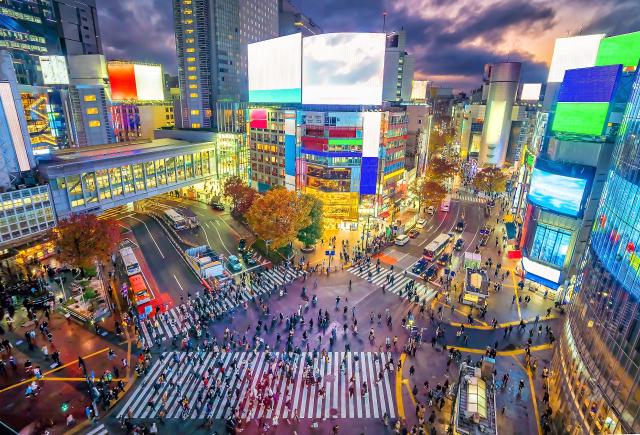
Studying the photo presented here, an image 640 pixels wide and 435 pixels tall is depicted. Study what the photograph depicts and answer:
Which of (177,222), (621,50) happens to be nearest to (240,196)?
(177,222)

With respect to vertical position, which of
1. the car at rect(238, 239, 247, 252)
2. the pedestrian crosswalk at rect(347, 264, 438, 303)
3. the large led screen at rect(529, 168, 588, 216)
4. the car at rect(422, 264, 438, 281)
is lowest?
the pedestrian crosswalk at rect(347, 264, 438, 303)

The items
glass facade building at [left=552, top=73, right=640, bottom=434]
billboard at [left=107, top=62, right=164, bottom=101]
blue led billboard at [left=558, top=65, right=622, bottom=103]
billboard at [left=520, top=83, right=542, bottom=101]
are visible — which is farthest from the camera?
billboard at [left=520, top=83, right=542, bottom=101]

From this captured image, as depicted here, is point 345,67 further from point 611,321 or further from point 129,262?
point 611,321

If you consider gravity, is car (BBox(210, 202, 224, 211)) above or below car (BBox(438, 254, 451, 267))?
above

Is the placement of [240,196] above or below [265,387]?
above

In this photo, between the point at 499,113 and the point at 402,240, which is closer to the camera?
the point at 402,240

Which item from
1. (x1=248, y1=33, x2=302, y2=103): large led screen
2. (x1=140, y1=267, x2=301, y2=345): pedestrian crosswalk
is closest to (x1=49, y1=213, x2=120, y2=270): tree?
(x1=140, y1=267, x2=301, y2=345): pedestrian crosswalk

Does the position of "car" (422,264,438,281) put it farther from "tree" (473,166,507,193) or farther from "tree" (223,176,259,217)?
"tree" (473,166,507,193)
